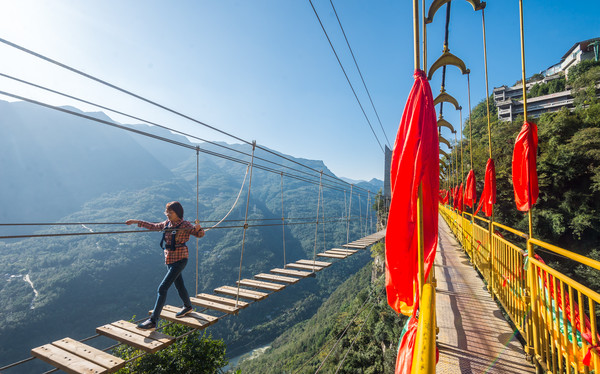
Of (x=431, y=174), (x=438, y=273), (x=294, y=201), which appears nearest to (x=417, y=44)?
(x=431, y=174)

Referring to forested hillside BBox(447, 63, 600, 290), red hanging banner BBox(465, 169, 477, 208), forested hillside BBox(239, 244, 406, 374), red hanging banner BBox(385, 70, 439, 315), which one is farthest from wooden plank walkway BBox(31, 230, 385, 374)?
forested hillside BBox(447, 63, 600, 290)

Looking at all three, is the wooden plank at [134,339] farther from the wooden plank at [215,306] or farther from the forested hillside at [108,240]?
the forested hillside at [108,240]

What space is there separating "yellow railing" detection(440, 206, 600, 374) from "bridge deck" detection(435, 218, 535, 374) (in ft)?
0.69

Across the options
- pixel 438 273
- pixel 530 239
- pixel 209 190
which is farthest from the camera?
pixel 209 190

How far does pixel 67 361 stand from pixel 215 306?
53.4 inches

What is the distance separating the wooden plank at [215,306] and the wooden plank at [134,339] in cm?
75

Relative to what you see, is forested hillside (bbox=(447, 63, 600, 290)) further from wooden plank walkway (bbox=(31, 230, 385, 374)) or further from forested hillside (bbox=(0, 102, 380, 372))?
wooden plank walkway (bbox=(31, 230, 385, 374))

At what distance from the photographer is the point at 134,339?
7.71ft

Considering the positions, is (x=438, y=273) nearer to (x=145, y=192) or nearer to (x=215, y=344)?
(x=215, y=344)

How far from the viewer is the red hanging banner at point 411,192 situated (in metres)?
1.37

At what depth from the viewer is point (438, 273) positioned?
497 centimetres

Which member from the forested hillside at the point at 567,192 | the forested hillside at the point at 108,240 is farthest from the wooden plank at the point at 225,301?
the forested hillside at the point at 108,240

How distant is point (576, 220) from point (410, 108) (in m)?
17.3

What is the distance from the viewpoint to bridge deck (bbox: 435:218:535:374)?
7.16 feet
